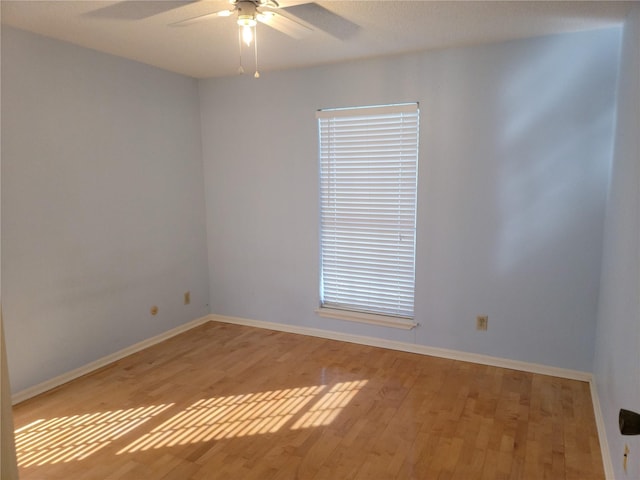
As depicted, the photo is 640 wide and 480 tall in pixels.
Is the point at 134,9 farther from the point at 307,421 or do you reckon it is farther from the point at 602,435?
the point at 602,435

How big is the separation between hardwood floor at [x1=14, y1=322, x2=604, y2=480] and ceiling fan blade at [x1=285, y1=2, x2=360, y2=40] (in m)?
2.51

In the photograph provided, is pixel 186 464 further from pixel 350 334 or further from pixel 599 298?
pixel 599 298

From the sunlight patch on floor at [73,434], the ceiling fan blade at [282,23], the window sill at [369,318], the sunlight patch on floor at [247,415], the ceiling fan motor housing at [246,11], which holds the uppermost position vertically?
the ceiling fan blade at [282,23]

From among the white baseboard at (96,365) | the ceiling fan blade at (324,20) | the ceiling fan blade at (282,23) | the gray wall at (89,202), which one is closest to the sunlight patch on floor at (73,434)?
the white baseboard at (96,365)

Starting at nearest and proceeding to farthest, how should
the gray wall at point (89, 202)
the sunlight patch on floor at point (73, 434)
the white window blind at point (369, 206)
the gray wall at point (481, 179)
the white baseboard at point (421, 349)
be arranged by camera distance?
the sunlight patch on floor at point (73, 434)
the gray wall at point (89, 202)
the gray wall at point (481, 179)
the white baseboard at point (421, 349)
the white window blind at point (369, 206)

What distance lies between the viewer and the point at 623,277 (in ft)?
7.14

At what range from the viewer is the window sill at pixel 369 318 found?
12.4ft

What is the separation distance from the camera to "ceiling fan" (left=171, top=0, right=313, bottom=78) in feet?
7.48

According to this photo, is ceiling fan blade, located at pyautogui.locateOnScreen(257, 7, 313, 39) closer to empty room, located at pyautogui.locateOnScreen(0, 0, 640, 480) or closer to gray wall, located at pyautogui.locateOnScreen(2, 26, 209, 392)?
empty room, located at pyautogui.locateOnScreen(0, 0, 640, 480)

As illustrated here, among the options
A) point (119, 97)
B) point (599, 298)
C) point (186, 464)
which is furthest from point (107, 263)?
point (599, 298)

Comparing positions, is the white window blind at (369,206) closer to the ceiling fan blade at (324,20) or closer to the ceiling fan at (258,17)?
the ceiling fan blade at (324,20)

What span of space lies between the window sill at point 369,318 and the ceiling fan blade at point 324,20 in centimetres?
232

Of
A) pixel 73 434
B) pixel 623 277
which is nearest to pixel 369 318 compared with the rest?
pixel 623 277

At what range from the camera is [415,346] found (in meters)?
3.77
